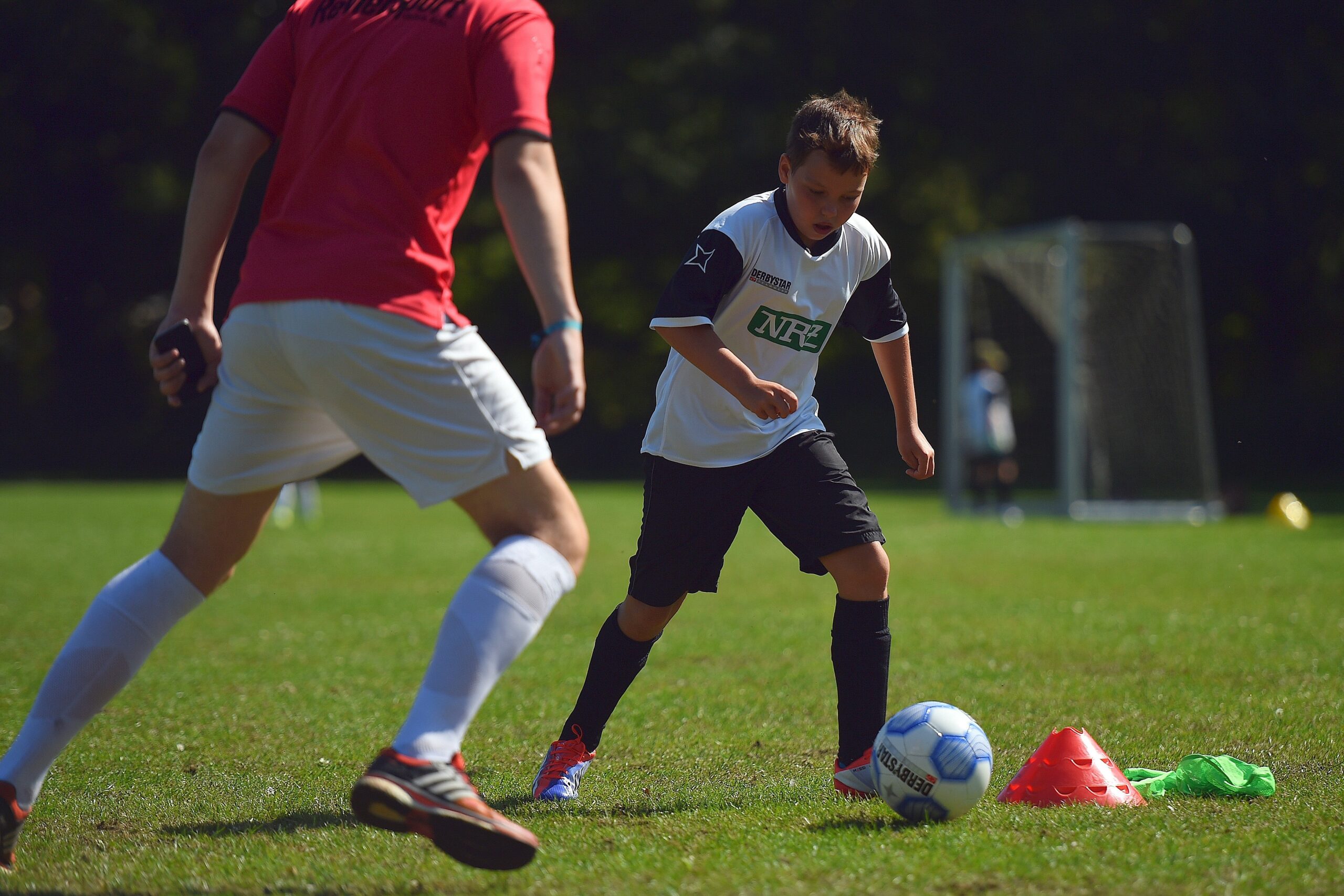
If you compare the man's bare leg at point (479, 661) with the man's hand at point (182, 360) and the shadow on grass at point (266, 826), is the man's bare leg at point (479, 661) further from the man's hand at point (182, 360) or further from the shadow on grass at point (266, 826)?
the shadow on grass at point (266, 826)

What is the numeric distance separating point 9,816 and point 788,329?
2332 mm

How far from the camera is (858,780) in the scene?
12.3 feet

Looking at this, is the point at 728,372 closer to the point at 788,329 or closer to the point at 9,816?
the point at 788,329

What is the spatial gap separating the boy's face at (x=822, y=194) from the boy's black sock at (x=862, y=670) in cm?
106

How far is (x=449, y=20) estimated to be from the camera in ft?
8.94

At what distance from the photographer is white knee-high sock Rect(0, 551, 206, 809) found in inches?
115

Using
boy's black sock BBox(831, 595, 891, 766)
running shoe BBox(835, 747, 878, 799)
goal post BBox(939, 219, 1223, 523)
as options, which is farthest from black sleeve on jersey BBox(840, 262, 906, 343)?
goal post BBox(939, 219, 1223, 523)

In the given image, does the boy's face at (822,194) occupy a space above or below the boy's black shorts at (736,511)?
above

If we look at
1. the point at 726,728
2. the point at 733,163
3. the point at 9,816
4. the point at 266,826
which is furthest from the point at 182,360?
the point at 733,163

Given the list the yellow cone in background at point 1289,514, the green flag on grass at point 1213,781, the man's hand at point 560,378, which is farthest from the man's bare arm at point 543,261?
the yellow cone in background at point 1289,514

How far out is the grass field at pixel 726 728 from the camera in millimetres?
3002

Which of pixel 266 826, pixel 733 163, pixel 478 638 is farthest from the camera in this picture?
pixel 733 163

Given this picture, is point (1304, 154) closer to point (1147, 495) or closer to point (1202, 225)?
point (1202, 225)

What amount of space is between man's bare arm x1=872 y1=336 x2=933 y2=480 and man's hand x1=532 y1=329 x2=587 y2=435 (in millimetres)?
1674
